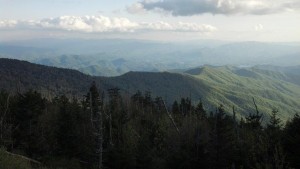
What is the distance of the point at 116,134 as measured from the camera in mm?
63312

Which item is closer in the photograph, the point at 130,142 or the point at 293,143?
the point at 293,143

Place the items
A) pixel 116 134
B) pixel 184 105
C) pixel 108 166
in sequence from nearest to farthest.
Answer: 1. pixel 108 166
2. pixel 116 134
3. pixel 184 105

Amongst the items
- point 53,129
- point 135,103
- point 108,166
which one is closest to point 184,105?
point 135,103

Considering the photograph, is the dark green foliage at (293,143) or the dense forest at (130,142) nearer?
the dark green foliage at (293,143)

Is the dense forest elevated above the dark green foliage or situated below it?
below

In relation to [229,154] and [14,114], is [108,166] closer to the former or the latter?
[229,154]

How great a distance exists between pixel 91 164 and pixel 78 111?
69.5ft

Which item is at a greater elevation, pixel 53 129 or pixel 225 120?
pixel 225 120

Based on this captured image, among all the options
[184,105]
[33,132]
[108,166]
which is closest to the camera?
[108,166]

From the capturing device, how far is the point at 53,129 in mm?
57469

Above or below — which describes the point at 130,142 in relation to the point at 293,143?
below

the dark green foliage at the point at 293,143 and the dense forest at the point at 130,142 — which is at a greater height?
the dark green foliage at the point at 293,143

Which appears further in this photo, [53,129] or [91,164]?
[53,129]

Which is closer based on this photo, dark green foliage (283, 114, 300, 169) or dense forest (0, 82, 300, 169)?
dark green foliage (283, 114, 300, 169)
